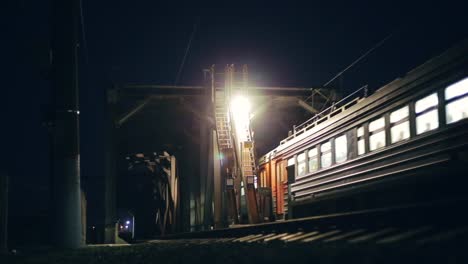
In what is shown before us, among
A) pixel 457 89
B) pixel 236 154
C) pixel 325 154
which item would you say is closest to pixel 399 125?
pixel 457 89

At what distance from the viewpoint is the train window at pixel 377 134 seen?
38.5ft

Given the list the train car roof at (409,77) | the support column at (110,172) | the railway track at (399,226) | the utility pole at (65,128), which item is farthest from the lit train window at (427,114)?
the support column at (110,172)

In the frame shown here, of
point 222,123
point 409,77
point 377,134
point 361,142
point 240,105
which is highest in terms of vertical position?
point 240,105

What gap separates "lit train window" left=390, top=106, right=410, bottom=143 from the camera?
10.7m

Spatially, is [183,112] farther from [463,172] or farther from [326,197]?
[463,172]

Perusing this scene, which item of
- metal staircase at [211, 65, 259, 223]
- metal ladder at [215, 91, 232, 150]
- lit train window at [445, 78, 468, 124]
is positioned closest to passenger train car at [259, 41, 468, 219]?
lit train window at [445, 78, 468, 124]

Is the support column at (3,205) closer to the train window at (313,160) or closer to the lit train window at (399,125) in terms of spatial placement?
the lit train window at (399,125)

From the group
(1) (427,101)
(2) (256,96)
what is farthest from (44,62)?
(2) (256,96)

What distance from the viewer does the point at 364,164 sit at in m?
12.4

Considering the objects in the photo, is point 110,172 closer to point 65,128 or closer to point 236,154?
point 236,154

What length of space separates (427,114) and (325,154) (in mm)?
5161

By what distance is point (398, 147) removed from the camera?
35.4 feet

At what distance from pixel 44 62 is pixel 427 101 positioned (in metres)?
7.84

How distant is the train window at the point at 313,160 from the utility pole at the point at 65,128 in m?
7.16
